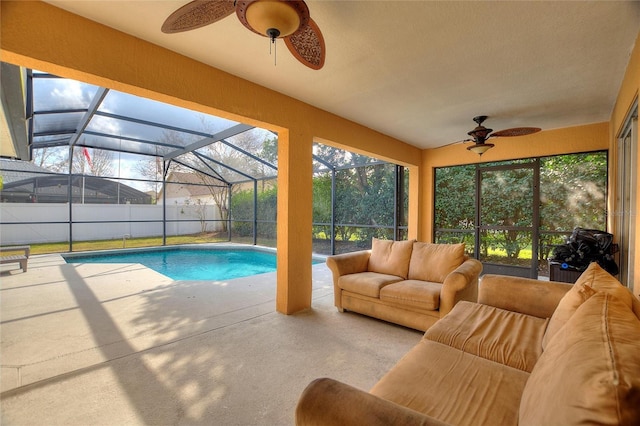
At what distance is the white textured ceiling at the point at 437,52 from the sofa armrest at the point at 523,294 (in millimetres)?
1898

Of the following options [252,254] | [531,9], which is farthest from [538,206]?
[252,254]

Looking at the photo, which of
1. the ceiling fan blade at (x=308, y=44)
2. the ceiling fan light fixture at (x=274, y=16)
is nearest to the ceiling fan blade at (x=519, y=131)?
the ceiling fan blade at (x=308, y=44)

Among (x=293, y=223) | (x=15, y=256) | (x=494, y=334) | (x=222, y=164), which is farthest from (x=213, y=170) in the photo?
(x=494, y=334)

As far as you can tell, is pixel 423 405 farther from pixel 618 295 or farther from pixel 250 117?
pixel 250 117

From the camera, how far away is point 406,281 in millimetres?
3240

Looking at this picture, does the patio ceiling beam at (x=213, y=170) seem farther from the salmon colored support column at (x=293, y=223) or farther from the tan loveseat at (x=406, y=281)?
the tan loveseat at (x=406, y=281)

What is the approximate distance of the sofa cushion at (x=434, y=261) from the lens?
10.4 feet

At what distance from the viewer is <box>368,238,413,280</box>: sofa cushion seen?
3.54 metres

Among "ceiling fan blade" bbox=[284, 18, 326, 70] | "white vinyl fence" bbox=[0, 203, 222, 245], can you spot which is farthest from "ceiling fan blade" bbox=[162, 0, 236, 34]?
Answer: "white vinyl fence" bbox=[0, 203, 222, 245]

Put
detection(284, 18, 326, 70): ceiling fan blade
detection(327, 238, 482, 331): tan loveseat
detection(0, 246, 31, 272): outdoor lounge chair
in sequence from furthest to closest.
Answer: detection(0, 246, 31, 272): outdoor lounge chair → detection(327, 238, 482, 331): tan loveseat → detection(284, 18, 326, 70): ceiling fan blade

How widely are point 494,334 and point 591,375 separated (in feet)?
4.10

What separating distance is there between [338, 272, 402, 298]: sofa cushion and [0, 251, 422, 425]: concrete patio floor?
1.09ft

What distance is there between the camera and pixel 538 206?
4.79 metres

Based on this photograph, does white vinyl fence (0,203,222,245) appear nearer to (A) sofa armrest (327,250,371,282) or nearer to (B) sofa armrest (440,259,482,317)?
(A) sofa armrest (327,250,371,282)
